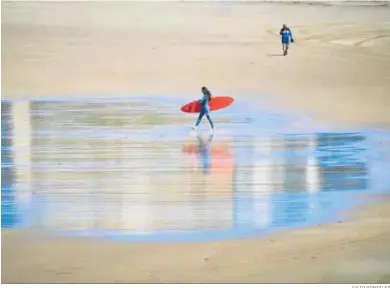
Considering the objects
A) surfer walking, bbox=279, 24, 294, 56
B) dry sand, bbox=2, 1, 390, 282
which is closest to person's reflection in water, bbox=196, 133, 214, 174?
dry sand, bbox=2, 1, 390, 282

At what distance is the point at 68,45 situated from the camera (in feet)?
9.07

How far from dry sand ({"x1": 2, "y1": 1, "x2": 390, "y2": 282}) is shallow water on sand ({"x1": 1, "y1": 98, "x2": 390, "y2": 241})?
0.05m

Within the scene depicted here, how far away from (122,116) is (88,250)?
495mm

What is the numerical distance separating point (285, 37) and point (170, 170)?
0.65 m

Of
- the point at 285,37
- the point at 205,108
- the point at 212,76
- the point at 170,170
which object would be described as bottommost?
the point at 170,170

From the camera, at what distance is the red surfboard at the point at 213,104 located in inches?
109

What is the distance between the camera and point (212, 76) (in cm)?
280

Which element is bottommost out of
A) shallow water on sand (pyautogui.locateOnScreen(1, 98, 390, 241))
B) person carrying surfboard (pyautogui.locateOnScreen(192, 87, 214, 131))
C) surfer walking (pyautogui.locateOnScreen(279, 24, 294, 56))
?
shallow water on sand (pyautogui.locateOnScreen(1, 98, 390, 241))

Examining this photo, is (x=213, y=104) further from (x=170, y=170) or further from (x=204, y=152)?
(x=170, y=170)

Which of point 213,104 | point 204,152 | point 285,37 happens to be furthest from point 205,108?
point 285,37

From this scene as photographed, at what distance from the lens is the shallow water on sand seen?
2.70 m

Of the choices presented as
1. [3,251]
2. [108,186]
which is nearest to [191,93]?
[108,186]

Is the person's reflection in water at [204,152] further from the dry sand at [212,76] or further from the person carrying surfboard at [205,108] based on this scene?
the dry sand at [212,76]

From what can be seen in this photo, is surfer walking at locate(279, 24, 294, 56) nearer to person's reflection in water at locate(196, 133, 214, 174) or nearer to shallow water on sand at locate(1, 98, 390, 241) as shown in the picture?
shallow water on sand at locate(1, 98, 390, 241)
